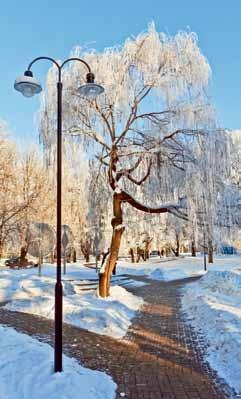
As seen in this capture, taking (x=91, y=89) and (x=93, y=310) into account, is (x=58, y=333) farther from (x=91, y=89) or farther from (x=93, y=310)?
(x=93, y=310)

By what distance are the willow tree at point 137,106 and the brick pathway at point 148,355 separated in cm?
406

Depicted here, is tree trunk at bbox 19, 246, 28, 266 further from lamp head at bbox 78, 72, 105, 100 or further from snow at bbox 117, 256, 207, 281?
lamp head at bbox 78, 72, 105, 100

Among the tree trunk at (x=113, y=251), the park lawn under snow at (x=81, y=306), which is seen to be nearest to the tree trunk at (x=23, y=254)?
the park lawn under snow at (x=81, y=306)

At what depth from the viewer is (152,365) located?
5.65 meters

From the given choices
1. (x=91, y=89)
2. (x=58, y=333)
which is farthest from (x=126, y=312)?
(x=91, y=89)

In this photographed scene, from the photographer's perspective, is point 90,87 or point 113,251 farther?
point 113,251

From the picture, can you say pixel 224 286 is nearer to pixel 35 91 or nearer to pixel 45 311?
pixel 45 311

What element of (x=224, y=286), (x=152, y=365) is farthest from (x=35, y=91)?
(x=224, y=286)

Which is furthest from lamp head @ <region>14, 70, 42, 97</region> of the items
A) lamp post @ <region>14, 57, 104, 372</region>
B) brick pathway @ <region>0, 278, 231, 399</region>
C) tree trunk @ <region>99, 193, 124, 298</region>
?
tree trunk @ <region>99, 193, 124, 298</region>

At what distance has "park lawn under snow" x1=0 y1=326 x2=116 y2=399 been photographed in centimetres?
430

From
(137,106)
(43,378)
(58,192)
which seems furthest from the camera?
(137,106)

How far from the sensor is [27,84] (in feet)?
18.1

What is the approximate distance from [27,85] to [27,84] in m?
0.03

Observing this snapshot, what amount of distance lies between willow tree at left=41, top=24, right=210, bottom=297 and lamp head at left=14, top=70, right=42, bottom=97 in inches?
221
